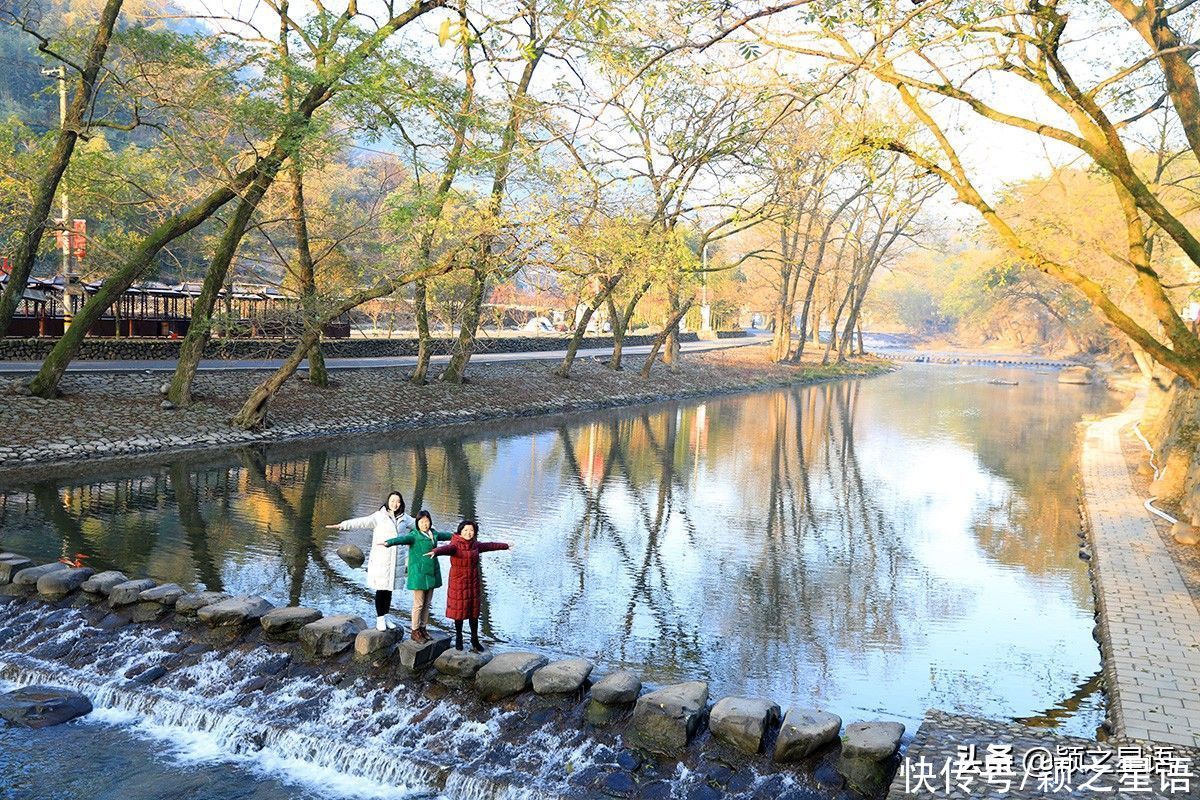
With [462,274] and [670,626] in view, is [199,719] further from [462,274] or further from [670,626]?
[462,274]

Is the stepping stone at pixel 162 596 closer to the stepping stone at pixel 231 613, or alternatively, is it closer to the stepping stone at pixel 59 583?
the stepping stone at pixel 231 613

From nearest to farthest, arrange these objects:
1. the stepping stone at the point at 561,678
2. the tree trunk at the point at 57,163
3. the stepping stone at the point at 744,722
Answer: the stepping stone at the point at 744,722
the stepping stone at the point at 561,678
the tree trunk at the point at 57,163

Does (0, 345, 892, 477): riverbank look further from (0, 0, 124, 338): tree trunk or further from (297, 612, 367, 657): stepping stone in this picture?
(297, 612, 367, 657): stepping stone

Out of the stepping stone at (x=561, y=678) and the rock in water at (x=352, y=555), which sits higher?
the stepping stone at (x=561, y=678)

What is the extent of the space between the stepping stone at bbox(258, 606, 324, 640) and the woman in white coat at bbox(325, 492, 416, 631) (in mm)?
833

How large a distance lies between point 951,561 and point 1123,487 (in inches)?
267

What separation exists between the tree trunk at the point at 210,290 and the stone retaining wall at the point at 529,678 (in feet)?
35.2

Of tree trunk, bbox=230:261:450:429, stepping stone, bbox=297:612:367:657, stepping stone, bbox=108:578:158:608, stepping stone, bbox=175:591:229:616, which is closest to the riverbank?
tree trunk, bbox=230:261:450:429

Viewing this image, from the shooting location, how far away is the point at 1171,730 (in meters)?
6.91

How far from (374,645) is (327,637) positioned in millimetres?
506

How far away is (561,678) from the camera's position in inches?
305

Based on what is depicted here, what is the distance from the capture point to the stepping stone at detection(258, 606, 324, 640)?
8.92 meters

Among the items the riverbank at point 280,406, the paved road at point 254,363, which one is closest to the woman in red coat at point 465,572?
the riverbank at point 280,406

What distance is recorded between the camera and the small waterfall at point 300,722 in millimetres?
7086
